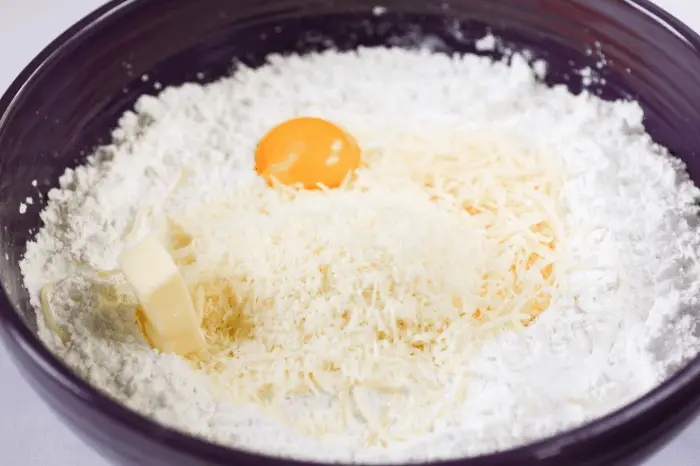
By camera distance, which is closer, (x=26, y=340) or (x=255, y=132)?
(x=26, y=340)

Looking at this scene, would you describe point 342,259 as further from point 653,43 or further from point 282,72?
point 653,43

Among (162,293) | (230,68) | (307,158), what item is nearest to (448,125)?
(307,158)

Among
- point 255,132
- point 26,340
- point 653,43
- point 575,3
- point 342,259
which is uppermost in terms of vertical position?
point 575,3

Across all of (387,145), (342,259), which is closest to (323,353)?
(342,259)

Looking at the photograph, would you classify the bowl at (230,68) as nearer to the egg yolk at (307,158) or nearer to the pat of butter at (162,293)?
the pat of butter at (162,293)

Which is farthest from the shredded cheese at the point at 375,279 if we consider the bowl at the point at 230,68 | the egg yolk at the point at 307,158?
the bowl at the point at 230,68

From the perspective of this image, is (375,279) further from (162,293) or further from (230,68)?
(230,68)
